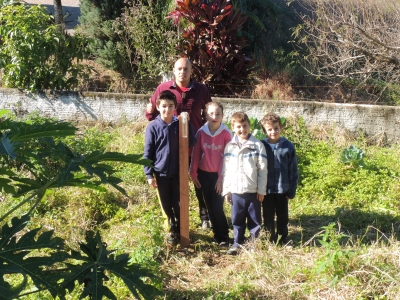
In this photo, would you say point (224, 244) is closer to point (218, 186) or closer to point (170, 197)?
point (218, 186)

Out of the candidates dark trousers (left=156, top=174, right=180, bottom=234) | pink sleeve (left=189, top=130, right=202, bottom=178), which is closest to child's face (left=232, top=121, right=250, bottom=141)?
pink sleeve (left=189, top=130, right=202, bottom=178)

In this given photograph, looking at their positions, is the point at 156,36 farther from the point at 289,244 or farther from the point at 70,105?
the point at 289,244

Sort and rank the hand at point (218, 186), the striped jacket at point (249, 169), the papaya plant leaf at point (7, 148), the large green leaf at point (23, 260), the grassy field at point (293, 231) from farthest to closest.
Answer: the hand at point (218, 186)
the striped jacket at point (249, 169)
the grassy field at point (293, 231)
the large green leaf at point (23, 260)
the papaya plant leaf at point (7, 148)

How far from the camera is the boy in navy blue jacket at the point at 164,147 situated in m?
4.96

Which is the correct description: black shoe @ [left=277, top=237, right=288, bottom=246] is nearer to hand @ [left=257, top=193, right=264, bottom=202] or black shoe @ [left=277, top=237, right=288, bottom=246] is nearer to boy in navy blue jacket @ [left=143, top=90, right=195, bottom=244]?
hand @ [left=257, top=193, right=264, bottom=202]

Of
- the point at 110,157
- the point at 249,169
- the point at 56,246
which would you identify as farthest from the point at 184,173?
the point at 56,246

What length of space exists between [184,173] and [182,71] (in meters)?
1.01

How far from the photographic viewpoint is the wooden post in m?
4.91

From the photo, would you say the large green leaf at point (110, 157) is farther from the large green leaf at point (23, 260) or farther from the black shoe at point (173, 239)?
the black shoe at point (173, 239)

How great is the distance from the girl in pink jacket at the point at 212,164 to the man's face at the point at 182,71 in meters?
0.39

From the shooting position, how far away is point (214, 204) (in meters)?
5.15

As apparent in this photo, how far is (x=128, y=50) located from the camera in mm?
10500

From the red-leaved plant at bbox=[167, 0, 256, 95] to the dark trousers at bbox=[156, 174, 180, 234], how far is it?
380cm

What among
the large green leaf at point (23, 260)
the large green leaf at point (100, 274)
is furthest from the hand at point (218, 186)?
the large green leaf at point (23, 260)
